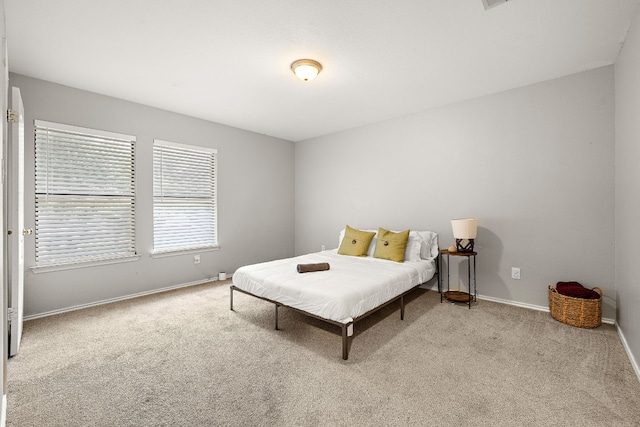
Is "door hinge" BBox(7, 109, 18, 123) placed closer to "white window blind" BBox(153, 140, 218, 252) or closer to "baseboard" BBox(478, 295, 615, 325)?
"white window blind" BBox(153, 140, 218, 252)

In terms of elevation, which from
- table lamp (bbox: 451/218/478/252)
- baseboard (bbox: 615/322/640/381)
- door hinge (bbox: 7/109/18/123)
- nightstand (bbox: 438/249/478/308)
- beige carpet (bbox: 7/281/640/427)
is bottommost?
beige carpet (bbox: 7/281/640/427)

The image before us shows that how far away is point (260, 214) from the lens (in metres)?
5.20

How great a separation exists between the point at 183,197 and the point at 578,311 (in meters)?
4.84

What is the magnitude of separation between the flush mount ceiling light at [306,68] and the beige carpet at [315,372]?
2451mm

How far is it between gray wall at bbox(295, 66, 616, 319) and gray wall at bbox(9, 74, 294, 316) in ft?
5.73

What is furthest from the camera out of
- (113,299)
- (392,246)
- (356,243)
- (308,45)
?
(356,243)

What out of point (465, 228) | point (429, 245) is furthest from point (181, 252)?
point (465, 228)

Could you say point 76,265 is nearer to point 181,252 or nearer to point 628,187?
point 181,252

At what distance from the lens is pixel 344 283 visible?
2.59 metres

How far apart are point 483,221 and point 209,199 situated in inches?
154

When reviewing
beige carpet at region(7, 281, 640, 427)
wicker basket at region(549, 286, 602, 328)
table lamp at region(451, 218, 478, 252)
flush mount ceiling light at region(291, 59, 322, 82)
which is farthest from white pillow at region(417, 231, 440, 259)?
flush mount ceiling light at region(291, 59, 322, 82)

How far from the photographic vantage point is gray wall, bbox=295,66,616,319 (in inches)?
114

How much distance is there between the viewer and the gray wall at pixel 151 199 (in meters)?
3.06

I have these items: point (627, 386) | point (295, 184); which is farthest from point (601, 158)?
point (295, 184)
